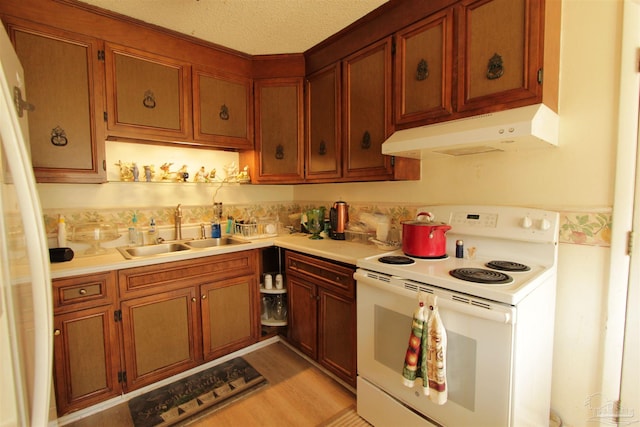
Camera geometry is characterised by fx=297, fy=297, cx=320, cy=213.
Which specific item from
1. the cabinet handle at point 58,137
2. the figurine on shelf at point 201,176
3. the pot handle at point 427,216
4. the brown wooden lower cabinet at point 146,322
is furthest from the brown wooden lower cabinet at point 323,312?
the cabinet handle at point 58,137

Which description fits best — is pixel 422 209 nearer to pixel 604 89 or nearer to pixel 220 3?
pixel 604 89

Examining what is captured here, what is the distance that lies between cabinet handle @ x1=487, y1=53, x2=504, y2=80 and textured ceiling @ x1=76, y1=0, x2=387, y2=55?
804 mm

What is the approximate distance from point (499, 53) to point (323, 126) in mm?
1246

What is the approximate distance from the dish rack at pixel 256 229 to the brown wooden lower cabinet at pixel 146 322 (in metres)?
0.28

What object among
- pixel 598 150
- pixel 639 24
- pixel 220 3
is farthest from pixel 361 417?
pixel 220 3

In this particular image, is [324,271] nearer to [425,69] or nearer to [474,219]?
[474,219]

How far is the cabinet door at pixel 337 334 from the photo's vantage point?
5.97 feet

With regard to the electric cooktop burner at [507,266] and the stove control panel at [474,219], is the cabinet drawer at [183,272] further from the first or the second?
the electric cooktop burner at [507,266]

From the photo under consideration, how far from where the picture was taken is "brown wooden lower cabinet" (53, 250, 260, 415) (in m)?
1.63

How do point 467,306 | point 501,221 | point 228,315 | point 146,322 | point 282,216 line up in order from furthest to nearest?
point 282,216 < point 228,315 < point 146,322 < point 501,221 < point 467,306

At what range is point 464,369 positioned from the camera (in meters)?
1.22

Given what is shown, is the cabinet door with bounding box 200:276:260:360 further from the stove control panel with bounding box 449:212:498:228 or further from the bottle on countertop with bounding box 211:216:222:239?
the stove control panel with bounding box 449:212:498:228

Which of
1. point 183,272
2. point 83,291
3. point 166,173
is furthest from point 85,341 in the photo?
point 166,173

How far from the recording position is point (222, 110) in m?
2.40
